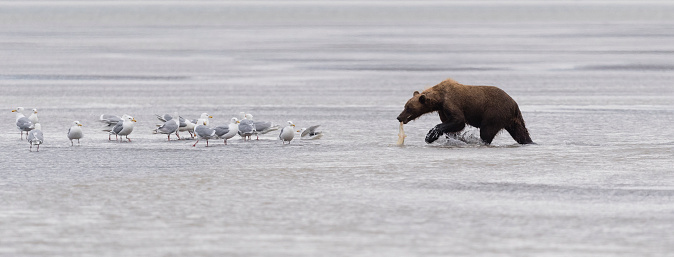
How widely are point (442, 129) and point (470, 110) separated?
1.87ft

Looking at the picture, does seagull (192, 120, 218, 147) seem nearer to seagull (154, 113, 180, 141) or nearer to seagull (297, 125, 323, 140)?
seagull (154, 113, 180, 141)

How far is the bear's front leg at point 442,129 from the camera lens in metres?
14.9

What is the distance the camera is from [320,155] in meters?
13.8

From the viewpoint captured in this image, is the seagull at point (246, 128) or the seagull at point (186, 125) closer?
the seagull at point (246, 128)

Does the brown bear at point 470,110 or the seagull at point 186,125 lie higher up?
the brown bear at point 470,110

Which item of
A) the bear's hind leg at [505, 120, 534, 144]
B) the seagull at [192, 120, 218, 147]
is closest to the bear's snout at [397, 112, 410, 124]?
the bear's hind leg at [505, 120, 534, 144]

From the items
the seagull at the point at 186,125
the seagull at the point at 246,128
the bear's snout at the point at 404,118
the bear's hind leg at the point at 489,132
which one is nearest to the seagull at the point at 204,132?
the seagull at the point at 246,128

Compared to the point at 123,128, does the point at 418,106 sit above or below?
above


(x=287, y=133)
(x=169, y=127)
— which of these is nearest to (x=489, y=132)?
(x=287, y=133)

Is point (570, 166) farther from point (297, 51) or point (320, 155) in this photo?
point (297, 51)

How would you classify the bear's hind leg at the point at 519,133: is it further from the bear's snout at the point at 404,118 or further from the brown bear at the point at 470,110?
the bear's snout at the point at 404,118

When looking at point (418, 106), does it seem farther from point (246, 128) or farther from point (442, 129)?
point (246, 128)

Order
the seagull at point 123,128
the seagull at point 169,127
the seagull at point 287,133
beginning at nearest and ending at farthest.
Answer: the seagull at point 287,133 < the seagull at point 123,128 < the seagull at point 169,127

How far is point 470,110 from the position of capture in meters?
15.2
